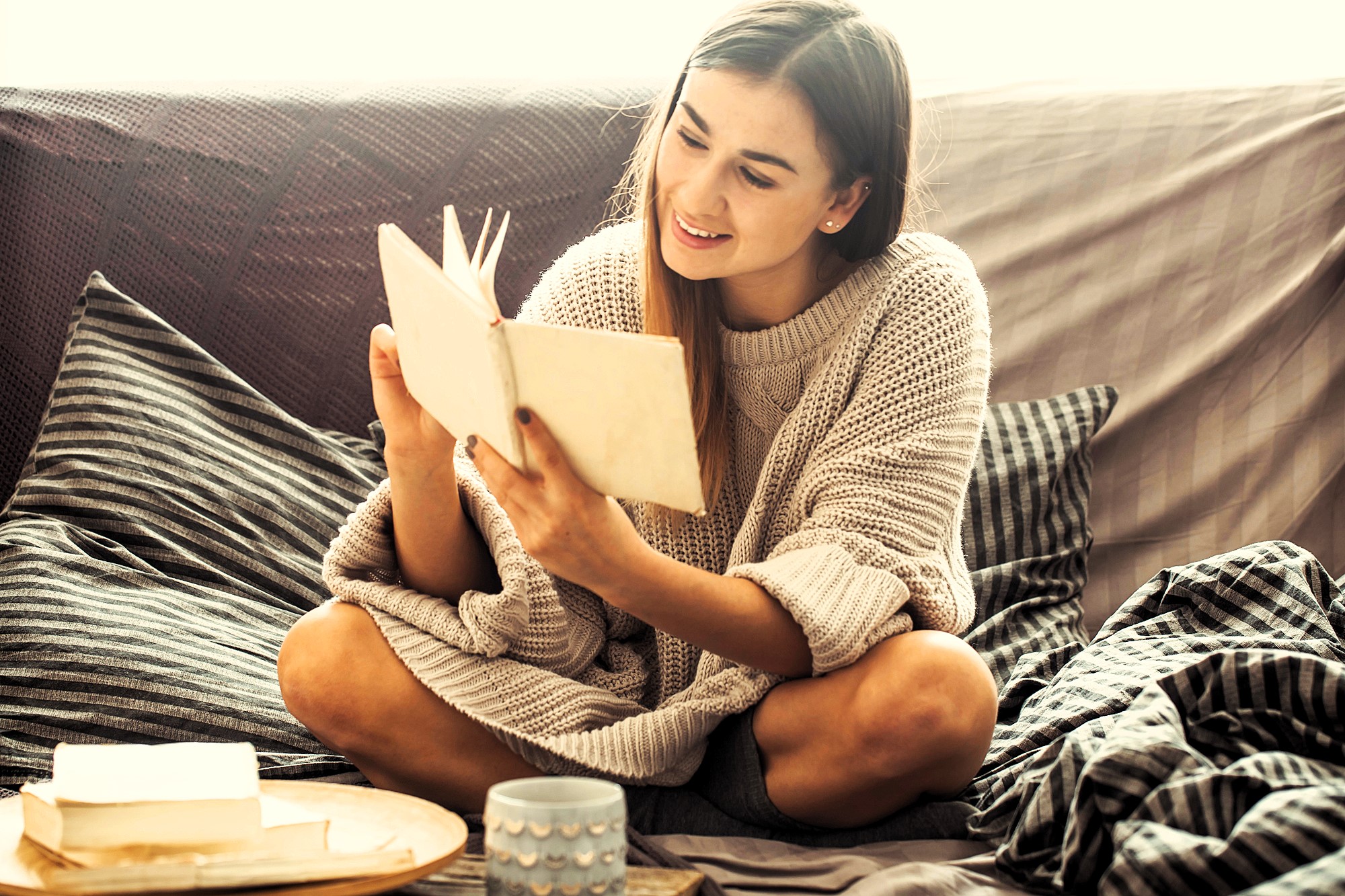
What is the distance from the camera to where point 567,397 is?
786mm

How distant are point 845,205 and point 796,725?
0.48 metres

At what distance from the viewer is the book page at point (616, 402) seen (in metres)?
0.74

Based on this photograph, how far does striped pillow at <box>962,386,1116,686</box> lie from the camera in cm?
146

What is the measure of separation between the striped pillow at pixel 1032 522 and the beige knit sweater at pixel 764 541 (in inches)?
11.9

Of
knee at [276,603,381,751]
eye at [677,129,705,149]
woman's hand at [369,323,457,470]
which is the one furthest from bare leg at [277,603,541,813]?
eye at [677,129,705,149]

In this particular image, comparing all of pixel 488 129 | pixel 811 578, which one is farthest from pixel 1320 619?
pixel 488 129

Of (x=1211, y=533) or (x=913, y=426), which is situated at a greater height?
(x=913, y=426)

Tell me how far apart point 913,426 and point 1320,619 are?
1.50ft

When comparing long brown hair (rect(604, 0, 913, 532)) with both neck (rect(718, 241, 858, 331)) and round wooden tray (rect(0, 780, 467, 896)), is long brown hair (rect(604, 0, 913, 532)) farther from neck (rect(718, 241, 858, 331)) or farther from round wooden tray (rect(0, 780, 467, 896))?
round wooden tray (rect(0, 780, 467, 896))

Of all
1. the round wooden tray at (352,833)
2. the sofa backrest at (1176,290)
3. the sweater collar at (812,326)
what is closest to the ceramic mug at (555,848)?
the round wooden tray at (352,833)

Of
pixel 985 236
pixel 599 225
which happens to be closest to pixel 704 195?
pixel 599 225

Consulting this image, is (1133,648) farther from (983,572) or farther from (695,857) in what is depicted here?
(695,857)

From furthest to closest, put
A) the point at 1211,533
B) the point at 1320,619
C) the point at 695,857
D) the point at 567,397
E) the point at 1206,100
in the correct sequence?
1. the point at 1206,100
2. the point at 1211,533
3. the point at 1320,619
4. the point at 695,857
5. the point at 567,397

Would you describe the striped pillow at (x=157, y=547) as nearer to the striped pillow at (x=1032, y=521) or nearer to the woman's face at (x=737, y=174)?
the striped pillow at (x=1032, y=521)
